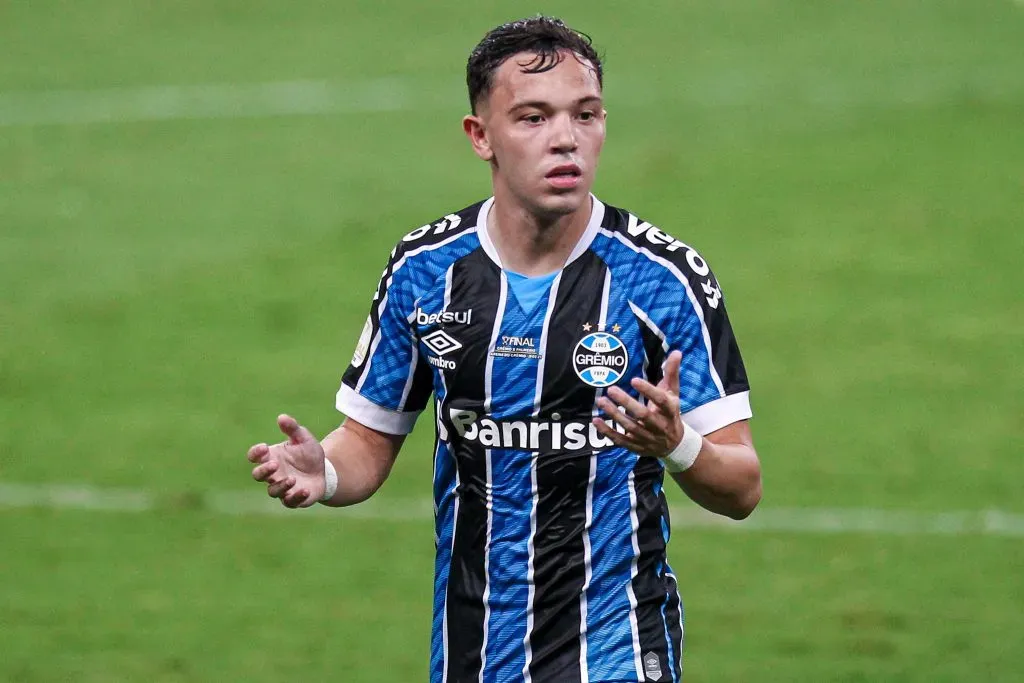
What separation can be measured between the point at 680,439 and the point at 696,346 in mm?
463

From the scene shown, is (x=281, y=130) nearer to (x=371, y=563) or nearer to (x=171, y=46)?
(x=171, y=46)

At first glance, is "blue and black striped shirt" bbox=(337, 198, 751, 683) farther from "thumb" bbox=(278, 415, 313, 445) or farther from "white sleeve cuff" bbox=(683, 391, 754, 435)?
"thumb" bbox=(278, 415, 313, 445)

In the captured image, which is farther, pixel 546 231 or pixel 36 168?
pixel 36 168

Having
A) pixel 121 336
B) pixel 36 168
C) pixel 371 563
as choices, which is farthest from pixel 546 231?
pixel 36 168

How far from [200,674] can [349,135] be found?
10.8 meters

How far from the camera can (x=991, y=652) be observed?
365 inches

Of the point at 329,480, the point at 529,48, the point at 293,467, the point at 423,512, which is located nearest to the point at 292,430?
the point at 293,467

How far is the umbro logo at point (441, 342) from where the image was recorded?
5.54 metres

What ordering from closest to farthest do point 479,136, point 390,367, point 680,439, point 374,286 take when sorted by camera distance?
point 680,439 → point 479,136 → point 390,367 → point 374,286

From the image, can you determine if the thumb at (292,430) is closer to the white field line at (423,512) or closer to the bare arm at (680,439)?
the bare arm at (680,439)

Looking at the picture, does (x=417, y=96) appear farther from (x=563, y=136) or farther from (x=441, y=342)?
(x=563, y=136)

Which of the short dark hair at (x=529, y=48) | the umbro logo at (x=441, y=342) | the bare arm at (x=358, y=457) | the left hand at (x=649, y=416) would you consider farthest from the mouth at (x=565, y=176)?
the bare arm at (x=358, y=457)

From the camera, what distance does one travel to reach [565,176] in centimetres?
536

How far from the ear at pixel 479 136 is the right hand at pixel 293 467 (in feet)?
3.21
